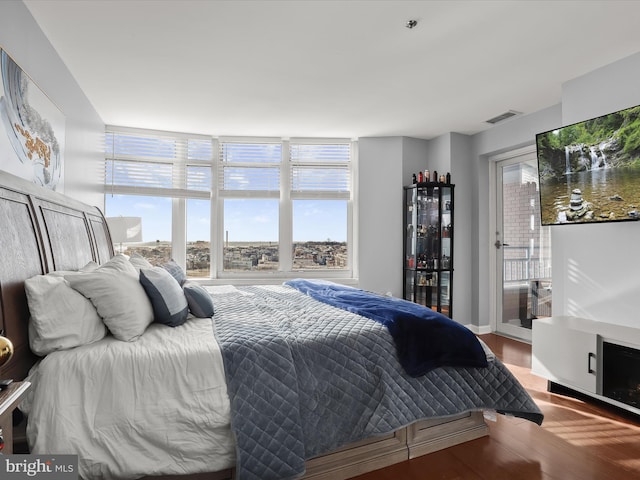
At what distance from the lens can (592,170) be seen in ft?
9.98

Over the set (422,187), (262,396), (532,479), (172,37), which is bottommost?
(532,479)

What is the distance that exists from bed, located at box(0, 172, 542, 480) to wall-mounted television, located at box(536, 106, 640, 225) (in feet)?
5.88

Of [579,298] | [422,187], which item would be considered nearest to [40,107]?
[422,187]

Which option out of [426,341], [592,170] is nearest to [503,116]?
[592,170]

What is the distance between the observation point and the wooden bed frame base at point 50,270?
1465mm

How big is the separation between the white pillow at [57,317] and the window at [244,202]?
3.36m

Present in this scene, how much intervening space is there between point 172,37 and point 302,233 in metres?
3.01

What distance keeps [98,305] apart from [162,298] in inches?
12.7

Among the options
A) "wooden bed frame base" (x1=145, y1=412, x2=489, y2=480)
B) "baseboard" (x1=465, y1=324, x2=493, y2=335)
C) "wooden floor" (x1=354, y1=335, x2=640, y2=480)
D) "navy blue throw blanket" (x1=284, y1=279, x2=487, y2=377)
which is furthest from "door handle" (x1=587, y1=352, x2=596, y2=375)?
"baseboard" (x1=465, y1=324, x2=493, y2=335)

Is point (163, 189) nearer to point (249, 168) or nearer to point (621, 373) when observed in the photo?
point (249, 168)

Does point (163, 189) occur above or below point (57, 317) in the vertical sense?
above

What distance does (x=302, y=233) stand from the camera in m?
5.21

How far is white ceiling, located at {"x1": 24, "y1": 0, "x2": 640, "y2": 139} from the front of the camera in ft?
7.70

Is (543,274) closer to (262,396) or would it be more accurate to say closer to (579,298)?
(579,298)
